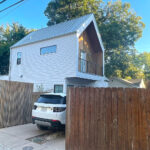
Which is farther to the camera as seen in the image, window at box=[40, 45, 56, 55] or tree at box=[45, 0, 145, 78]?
tree at box=[45, 0, 145, 78]

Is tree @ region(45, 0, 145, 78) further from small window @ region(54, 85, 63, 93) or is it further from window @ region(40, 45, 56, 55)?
small window @ region(54, 85, 63, 93)

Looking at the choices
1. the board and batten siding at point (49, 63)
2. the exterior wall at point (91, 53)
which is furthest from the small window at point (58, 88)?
the exterior wall at point (91, 53)

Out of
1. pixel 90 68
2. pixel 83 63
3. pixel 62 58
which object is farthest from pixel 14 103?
pixel 90 68

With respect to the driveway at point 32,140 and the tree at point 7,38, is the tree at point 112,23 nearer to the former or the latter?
the tree at point 7,38

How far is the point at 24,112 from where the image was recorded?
24.7 ft

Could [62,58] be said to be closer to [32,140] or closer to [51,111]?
[51,111]

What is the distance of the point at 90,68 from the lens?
13547 mm

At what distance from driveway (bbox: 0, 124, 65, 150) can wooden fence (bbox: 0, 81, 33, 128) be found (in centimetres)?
69

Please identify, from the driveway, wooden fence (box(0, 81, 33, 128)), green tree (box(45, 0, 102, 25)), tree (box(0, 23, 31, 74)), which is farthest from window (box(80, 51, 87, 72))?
tree (box(0, 23, 31, 74))

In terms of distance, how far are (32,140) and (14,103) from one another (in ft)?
8.80

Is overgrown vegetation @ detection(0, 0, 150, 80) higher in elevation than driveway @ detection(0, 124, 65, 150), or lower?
higher

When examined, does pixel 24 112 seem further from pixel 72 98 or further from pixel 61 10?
pixel 61 10

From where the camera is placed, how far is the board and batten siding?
443 inches

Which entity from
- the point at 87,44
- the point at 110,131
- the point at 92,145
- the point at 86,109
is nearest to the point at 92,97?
the point at 86,109
